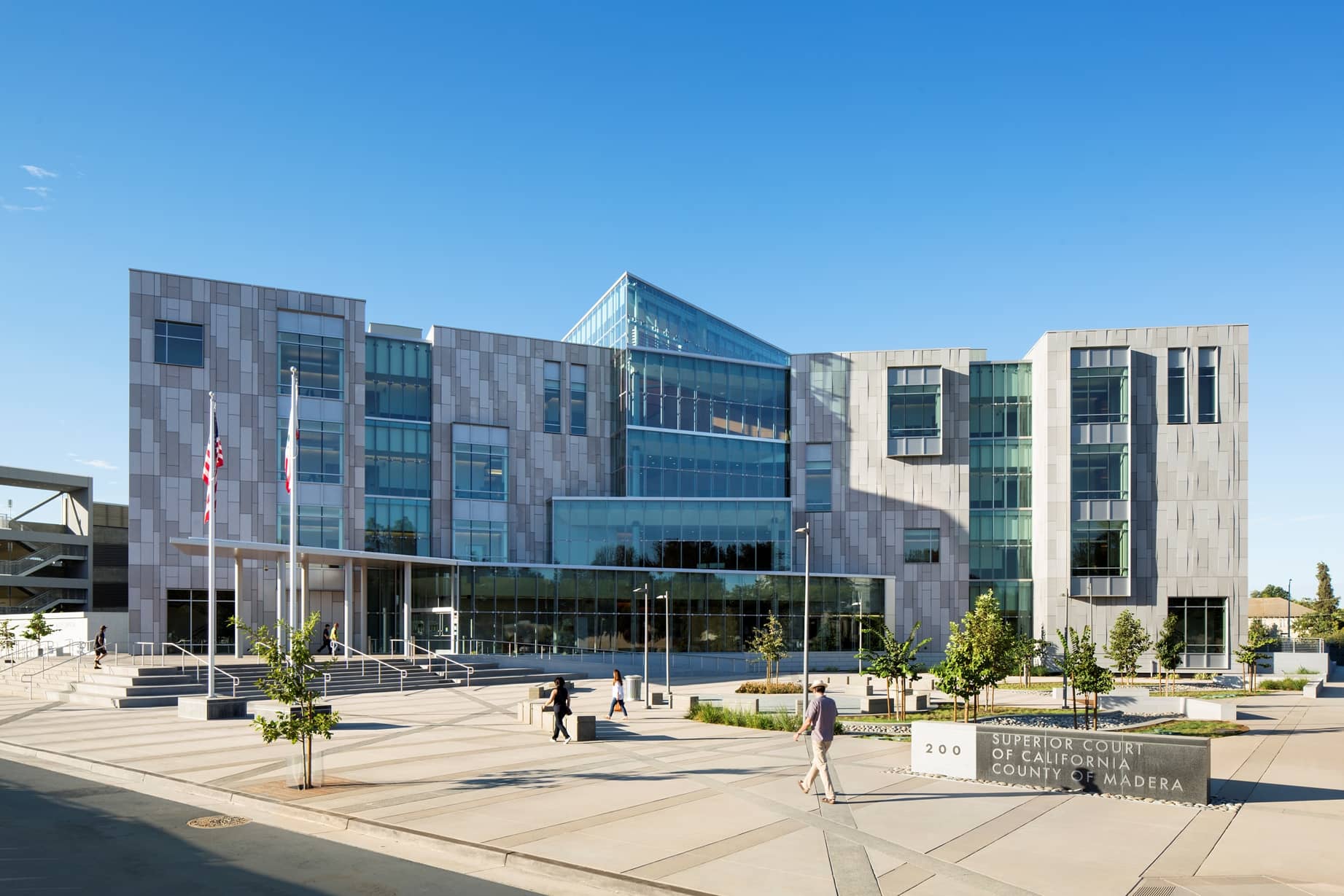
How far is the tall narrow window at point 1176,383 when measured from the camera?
204 feet

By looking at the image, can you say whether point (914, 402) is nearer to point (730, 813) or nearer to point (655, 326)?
point (655, 326)

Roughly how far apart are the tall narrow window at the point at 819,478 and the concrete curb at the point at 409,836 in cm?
5121

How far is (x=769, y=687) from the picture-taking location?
136 feet

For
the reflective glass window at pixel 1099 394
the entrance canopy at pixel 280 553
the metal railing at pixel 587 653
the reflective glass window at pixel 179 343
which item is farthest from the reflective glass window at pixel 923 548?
the reflective glass window at pixel 179 343

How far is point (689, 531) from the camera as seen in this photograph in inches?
2456

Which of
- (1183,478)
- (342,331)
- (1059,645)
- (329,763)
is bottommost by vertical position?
(1059,645)

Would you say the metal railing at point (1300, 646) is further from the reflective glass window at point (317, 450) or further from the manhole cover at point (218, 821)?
the manhole cover at point (218, 821)

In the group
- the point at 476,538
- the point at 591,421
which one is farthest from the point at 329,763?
the point at 591,421

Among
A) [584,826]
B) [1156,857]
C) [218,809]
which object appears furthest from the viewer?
[218,809]

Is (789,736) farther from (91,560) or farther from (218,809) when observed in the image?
(91,560)

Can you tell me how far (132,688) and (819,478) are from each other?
1741 inches

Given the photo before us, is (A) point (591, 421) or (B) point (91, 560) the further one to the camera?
(B) point (91, 560)

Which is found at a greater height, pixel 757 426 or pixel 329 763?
pixel 757 426

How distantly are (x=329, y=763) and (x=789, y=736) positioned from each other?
1151cm
